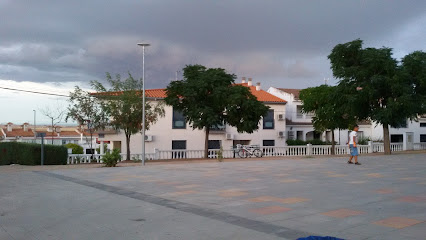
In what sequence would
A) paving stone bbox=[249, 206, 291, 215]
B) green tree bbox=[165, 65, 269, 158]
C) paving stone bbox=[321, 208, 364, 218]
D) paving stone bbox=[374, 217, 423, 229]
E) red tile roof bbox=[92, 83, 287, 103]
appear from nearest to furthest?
paving stone bbox=[374, 217, 423, 229] → paving stone bbox=[321, 208, 364, 218] → paving stone bbox=[249, 206, 291, 215] → green tree bbox=[165, 65, 269, 158] → red tile roof bbox=[92, 83, 287, 103]

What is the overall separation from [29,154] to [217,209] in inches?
724

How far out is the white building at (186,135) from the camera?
39062 millimetres

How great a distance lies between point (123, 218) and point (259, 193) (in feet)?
13.1

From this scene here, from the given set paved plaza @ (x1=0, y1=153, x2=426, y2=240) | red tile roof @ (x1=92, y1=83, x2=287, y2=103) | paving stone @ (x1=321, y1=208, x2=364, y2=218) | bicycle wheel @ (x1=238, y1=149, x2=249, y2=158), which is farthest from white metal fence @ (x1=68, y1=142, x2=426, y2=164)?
paving stone @ (x1=321, y1=208, x2=364, y2=218)

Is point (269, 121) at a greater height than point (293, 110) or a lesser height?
lesser

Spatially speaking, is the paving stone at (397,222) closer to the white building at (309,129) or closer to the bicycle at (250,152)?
the bicycle at (250,152)

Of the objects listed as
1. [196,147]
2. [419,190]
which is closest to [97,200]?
[419,190]

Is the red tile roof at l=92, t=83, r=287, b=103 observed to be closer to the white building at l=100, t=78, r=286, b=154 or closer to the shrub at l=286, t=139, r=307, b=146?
the white building at l=100, t=78, r=286, b=154

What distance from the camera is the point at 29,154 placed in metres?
23.3

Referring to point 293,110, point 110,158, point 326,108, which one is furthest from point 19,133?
point 110,158

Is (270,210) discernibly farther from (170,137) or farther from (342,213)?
(170,137)

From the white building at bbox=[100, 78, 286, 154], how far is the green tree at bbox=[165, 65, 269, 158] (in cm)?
872

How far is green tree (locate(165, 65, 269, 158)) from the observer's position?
27734 millimetres

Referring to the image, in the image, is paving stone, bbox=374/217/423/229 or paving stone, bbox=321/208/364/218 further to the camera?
paving stone, bbox=321/208/364/218
